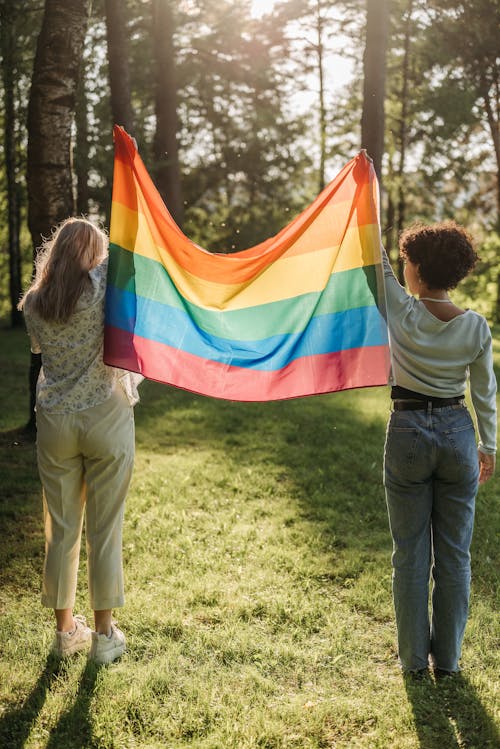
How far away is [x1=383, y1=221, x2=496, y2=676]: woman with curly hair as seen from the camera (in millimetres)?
3688

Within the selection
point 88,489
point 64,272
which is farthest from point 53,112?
point 88,489

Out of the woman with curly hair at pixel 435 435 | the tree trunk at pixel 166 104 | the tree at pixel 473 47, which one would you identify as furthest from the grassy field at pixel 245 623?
the tree at pixel 473 47

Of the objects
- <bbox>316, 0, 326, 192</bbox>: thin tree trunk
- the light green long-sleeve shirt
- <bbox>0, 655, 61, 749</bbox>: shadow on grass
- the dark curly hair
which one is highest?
<bbox>316, 0, 326, 192</bbox>: thin tree trunk

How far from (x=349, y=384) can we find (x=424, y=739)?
175 cm

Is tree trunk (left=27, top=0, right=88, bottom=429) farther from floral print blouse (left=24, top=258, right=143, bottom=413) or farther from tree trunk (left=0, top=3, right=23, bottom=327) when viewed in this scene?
tree trunk (left=0, top=3, right=23, bottom=327)

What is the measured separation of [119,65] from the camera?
1218 centimetres

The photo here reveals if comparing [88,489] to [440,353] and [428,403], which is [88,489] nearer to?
[428,403]

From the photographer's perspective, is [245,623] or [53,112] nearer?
[245,623]

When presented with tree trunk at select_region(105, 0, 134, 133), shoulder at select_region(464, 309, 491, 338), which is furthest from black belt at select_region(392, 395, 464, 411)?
tree trunk at select_region(105, 0, 134, 133)

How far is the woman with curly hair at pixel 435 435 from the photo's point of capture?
3688 mm

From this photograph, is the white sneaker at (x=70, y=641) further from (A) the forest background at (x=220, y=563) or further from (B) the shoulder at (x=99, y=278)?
(B) the shoulder at (x=99, y=278)

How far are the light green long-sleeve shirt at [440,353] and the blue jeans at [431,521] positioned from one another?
0.12 m

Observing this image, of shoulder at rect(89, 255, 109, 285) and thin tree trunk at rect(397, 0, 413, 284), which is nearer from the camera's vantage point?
shoulder at rect(89, 255, 109, 285)

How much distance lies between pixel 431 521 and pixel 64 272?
2.34 m
